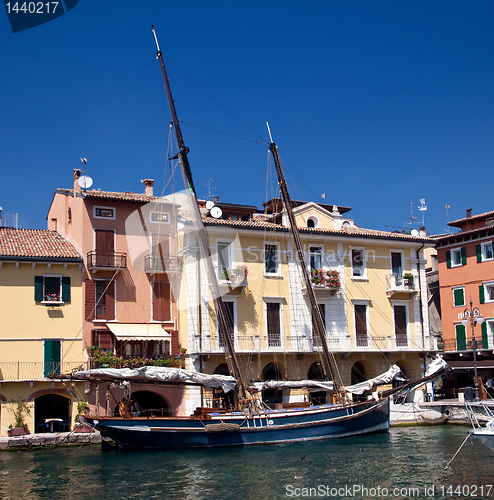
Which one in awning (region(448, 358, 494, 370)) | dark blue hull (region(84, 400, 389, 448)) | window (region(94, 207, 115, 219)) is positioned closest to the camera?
dark blue hull (region(84, 400, 389, 448))

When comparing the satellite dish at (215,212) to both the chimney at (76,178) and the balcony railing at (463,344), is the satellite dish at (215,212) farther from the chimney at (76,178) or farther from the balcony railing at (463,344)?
the balcony railing at (463,344)

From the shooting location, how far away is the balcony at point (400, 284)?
41.8 m

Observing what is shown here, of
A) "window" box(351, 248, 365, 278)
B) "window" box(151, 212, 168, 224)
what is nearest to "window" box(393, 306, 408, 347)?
"window" box(351, 248, 365, 278)

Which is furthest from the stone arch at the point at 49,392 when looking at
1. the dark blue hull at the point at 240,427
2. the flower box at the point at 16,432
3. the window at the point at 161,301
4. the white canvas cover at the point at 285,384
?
the white canvas cover at the point at 285,384

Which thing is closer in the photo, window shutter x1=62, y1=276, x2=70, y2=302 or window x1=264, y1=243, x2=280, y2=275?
Answer: window shutter x1=62, y1=276, x2=70, y2=302

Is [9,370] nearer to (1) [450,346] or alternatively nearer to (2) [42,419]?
(2) [42,419]

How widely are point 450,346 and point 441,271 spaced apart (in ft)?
19.3

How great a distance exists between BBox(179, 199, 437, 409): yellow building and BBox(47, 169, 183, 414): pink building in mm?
1510

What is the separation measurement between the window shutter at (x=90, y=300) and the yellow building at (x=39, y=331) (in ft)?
1.22

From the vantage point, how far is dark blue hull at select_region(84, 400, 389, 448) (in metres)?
28.1

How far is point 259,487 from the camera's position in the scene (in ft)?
65.8

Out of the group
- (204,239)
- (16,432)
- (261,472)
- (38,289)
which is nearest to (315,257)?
(204,239)

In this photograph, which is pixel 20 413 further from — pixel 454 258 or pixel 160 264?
pixel 454 258

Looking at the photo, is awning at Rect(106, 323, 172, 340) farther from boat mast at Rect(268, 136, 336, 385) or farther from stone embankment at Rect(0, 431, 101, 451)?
boat mast at Rect(268, 136, 336, 385)
